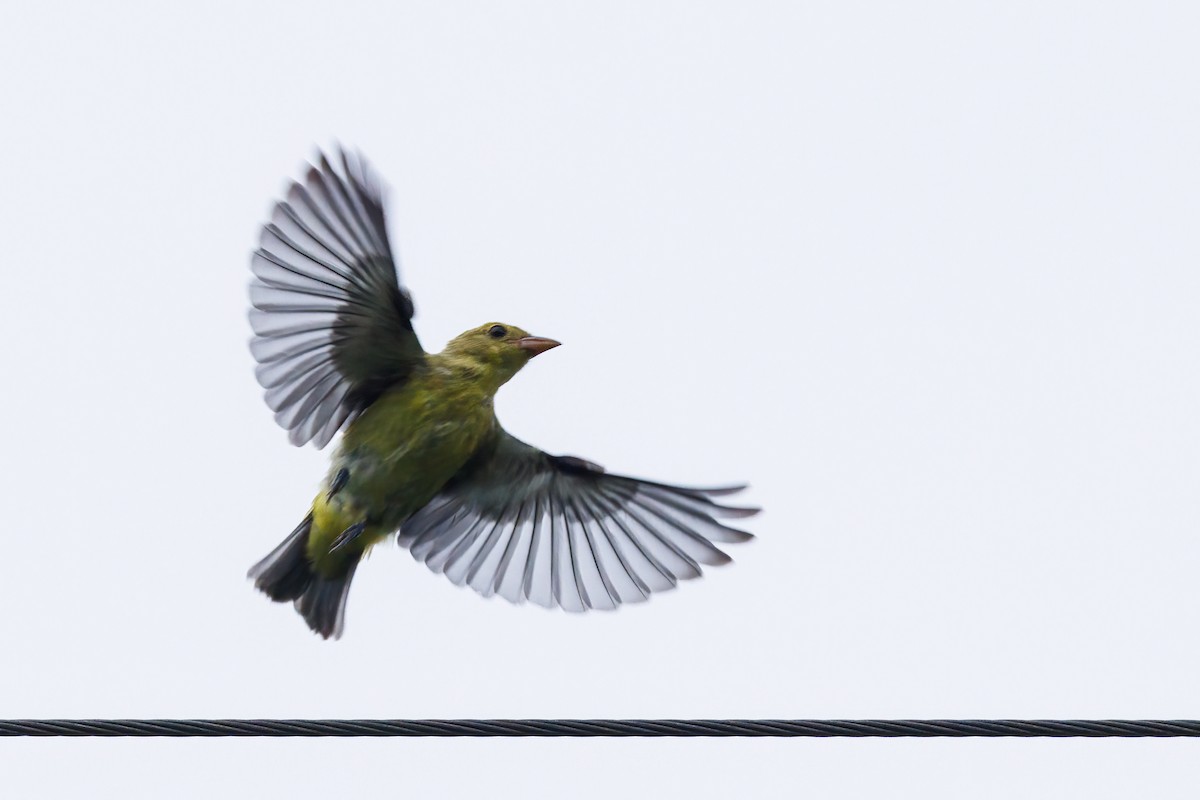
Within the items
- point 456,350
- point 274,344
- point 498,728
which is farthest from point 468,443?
point 498,728

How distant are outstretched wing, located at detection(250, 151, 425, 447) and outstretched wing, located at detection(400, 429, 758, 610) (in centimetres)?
77

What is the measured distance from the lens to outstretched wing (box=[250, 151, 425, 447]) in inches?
298

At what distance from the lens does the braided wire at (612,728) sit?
495 centimetres

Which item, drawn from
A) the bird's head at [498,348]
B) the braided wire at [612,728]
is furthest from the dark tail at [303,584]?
the braided wire at [612,728]

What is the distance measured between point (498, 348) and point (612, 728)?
3396mm

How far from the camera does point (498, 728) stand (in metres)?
5.07

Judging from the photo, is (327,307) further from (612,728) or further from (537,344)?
(612,728)

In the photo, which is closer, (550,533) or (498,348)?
(498,348)

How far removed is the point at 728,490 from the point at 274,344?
2273 mm

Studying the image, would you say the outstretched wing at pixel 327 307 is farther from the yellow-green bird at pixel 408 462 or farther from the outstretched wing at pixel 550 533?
the outstretched wing at pixel 550 533

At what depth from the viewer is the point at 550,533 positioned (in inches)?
347

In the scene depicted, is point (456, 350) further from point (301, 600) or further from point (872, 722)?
point (872, 722)

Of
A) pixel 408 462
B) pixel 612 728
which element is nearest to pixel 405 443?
pixel 408 462

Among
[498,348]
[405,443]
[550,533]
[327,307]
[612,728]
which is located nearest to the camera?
[612,728]
